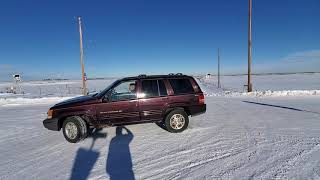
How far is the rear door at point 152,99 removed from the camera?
7445mm

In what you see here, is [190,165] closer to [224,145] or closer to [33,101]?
[224,145]

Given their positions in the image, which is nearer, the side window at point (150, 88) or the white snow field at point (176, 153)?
the white snow field at point (176, 153)

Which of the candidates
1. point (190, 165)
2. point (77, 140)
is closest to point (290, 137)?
point (190, 165)

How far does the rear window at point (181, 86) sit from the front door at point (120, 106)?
1.22 m

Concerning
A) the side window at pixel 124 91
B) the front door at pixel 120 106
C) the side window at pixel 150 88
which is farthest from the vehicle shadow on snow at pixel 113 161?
the side window at pixel 150 88

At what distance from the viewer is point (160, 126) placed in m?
8.64

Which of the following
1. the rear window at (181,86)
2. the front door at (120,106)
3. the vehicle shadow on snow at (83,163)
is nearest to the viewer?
the vehicle shadow on snow at (83,163)

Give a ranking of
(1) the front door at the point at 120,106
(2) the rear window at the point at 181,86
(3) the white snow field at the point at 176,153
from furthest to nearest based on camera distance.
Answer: (2) the rear window at the point at 181,86 < (1) the front door at the point at 120,106 < (3) the white snow field at the point at 176,153

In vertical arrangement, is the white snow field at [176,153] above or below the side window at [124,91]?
below

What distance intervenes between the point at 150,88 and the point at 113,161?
2802mm

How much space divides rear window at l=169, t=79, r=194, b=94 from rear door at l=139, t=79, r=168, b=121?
1.04ft

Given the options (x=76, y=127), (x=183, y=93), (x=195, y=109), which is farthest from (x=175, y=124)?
(x=76, y=127)

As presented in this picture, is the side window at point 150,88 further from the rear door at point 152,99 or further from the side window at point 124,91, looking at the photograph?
the side window at point 124,91

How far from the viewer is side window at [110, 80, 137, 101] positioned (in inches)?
289
